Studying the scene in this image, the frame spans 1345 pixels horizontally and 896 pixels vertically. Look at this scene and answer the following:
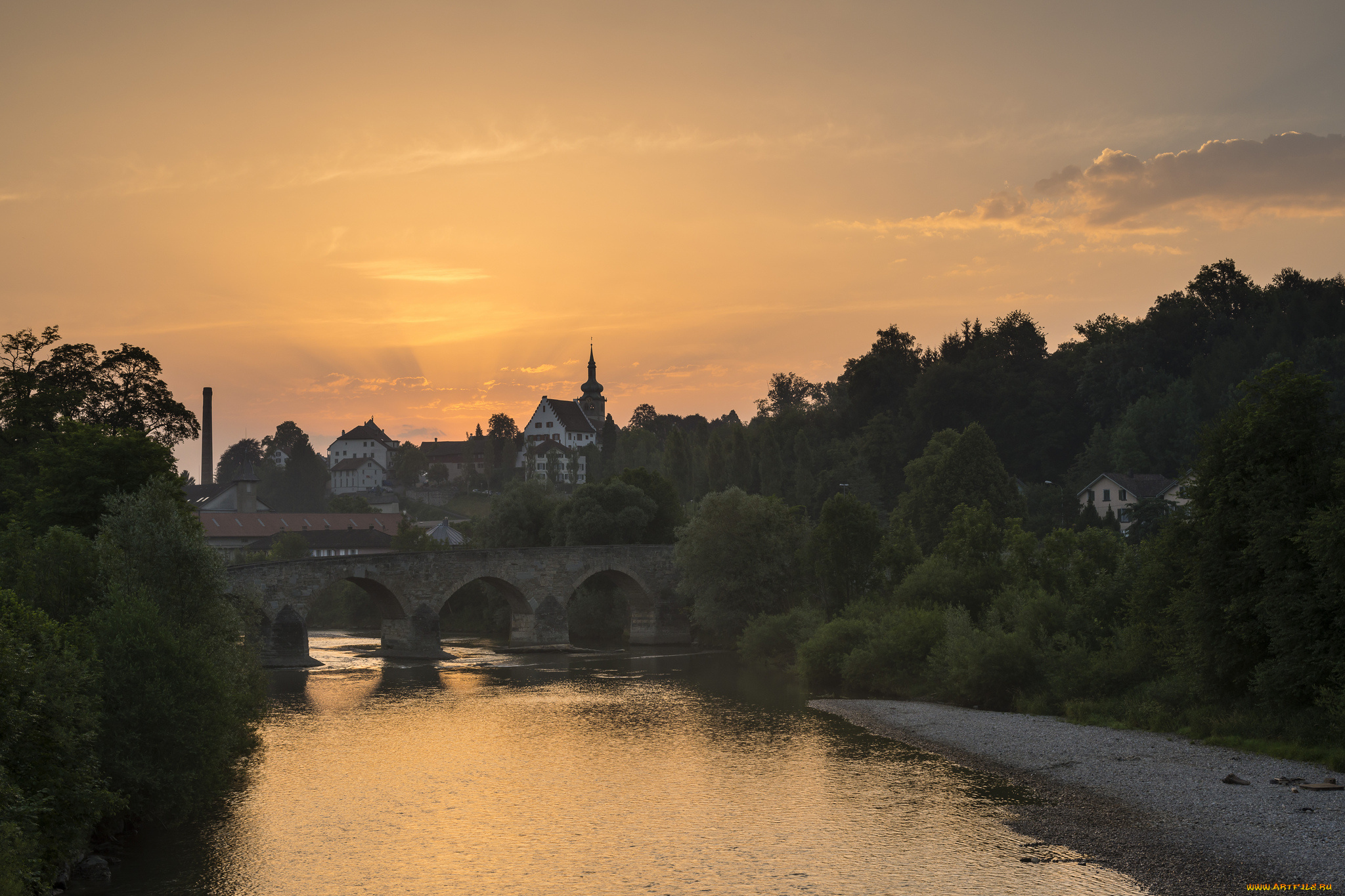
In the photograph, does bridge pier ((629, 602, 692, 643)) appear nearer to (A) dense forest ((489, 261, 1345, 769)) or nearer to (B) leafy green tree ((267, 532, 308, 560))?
(A) dense forest ((489, 261, 1345, 769))

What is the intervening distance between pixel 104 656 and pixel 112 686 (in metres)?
0.75

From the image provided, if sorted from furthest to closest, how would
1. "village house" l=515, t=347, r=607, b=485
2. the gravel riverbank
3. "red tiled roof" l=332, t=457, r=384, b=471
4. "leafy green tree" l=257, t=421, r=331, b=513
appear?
"red tiled roof" l=332, t=457, r=384, b=471, "village house" l=515, t=347, r=607, b=485, "leafy green tree" l=257, t=421, r=331, b=513, the gravel riverbank

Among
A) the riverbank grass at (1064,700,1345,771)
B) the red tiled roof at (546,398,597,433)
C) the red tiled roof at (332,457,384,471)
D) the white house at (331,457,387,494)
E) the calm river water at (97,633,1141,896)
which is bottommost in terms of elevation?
the calm river water at (97,633,1141,896)

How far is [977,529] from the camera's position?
45438 mm

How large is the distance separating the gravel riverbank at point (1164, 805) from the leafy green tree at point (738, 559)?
24574 mm

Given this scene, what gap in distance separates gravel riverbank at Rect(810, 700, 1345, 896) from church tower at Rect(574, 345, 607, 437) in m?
152

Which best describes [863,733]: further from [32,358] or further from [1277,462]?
[32,358]

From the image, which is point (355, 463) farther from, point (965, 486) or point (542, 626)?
point (965, 486)

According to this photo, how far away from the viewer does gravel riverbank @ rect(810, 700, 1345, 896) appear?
18.6 metres

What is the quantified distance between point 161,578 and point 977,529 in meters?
31.0

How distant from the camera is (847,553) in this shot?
50.8 m

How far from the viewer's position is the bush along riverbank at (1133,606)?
82.8 feet

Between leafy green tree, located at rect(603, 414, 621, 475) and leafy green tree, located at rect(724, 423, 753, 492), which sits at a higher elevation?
leafy green tree, located at rect(603, 414, 621, 475)

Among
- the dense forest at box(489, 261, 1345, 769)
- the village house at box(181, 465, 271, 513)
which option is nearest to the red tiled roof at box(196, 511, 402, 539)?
the village house at box(181, 465, 271, 513)
